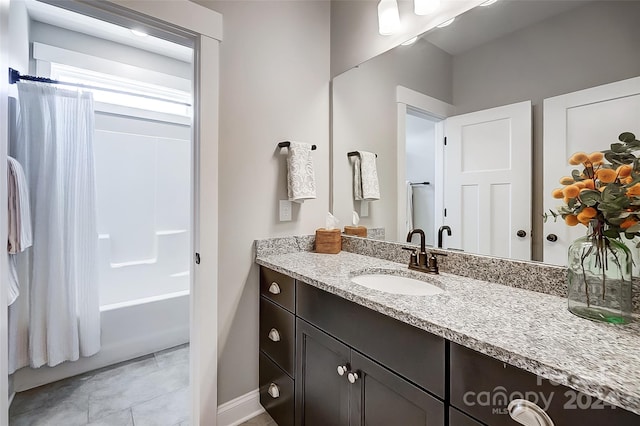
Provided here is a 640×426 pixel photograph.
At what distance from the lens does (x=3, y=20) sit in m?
1.06

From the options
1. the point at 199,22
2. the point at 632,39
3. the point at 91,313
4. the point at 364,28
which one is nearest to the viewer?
the point at 632,39

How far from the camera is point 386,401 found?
93cm

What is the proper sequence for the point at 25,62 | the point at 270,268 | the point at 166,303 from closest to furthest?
the point at 270,268
the point at 25,62
the point at 166,303

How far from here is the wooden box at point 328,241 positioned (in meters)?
1.81

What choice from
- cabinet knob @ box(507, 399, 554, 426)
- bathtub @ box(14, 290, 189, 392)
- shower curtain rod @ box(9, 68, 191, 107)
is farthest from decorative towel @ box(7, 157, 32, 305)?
cabinet knob @ box(507, 399, 554, 426)

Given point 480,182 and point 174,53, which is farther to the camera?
point 174,53

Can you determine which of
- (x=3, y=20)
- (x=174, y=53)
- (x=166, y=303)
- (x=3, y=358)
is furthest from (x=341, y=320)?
(x=174, y=53)

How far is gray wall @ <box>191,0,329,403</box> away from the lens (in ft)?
5.13

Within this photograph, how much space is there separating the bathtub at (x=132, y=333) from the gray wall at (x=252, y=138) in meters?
1.08

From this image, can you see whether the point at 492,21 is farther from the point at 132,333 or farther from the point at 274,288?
the point at 132,333

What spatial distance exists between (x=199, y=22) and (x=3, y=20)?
708mm

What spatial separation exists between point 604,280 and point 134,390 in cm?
245

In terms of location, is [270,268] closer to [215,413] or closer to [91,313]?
[215,413]

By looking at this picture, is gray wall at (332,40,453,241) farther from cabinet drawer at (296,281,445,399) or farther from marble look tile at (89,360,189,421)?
marble look tile at (89,360,189,421)
